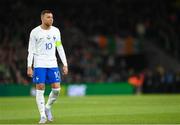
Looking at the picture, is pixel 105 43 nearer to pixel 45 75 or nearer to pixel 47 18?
pixel 45 75

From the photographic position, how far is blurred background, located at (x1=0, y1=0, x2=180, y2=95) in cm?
3606

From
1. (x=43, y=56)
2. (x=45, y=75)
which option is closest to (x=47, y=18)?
(x=43, y=56)

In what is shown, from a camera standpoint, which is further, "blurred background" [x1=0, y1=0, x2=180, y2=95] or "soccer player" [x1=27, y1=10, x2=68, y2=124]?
"blurred background" [x1=0, y1=0, x2=180, y2=95]

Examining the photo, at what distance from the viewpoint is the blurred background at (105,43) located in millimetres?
36062

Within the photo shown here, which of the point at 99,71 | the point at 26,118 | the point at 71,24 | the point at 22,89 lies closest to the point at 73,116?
the point at 26,118

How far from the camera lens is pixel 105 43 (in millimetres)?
42125

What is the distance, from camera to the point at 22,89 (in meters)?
34.6

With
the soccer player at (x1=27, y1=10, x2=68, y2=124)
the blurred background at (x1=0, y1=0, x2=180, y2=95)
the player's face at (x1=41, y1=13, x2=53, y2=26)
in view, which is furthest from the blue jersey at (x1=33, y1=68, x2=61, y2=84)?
the blurred background at (x1=0, y1=0, x2=180, y2=95)

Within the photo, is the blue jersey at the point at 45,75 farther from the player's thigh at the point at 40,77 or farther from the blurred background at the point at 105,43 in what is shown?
the blurred background at the point at 105,43

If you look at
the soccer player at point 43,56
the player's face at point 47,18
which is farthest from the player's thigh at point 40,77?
the player's face at point 47,18

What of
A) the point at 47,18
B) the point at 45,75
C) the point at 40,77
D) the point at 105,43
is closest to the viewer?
the point at 47,18

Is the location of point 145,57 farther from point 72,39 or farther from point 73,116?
point 73,116

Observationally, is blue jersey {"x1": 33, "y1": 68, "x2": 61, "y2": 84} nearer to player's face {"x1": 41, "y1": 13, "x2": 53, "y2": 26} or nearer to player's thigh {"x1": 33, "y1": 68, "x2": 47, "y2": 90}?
player's thigh {"x1": 33, "y1": 68, "x2": 47, "y2": 90}

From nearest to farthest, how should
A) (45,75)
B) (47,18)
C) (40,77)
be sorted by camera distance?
(47,18) < (40,77) < (45,75)
